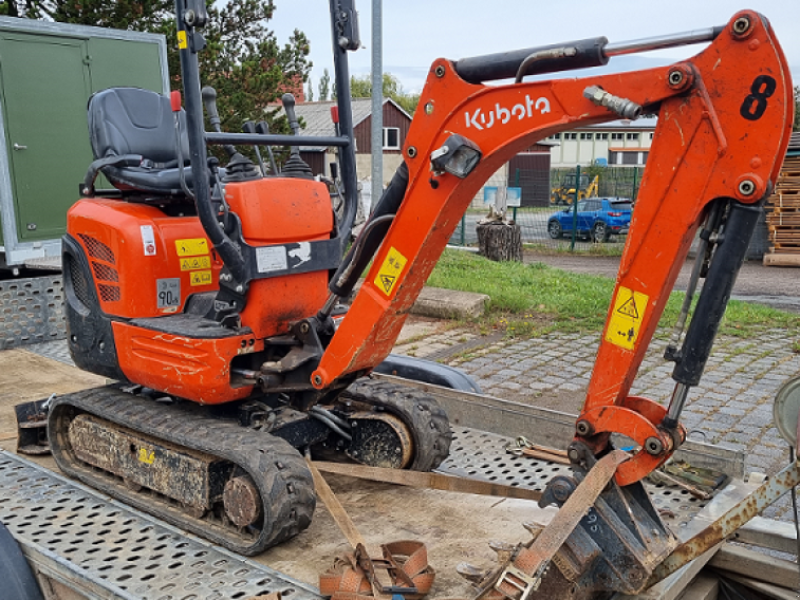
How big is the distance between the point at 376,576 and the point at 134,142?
274 centimetres

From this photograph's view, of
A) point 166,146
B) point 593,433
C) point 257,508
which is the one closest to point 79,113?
point 166,146

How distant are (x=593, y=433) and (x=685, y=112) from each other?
3.82 ft

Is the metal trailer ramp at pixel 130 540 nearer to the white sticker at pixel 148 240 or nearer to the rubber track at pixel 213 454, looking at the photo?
the rubber track at pixel 213 454

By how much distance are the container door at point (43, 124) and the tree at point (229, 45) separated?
3.51m

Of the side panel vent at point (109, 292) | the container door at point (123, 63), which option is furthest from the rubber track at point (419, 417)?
the container door at point (123, 63)

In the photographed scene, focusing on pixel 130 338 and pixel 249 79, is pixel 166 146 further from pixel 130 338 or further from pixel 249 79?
pixel 249 79

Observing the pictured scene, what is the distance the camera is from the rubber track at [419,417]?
402 cm

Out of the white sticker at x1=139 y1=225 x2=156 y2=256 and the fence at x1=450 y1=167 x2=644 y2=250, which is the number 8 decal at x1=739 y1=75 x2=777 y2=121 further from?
the fence at x1=450 y1=167 x2=644 y2=250

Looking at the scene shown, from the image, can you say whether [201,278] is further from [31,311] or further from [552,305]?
[552,305]

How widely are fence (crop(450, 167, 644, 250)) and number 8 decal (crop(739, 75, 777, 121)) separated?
15.5 m

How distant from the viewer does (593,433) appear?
2934 mm

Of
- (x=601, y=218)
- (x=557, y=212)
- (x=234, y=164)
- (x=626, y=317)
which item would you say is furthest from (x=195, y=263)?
(x=557, y=212)

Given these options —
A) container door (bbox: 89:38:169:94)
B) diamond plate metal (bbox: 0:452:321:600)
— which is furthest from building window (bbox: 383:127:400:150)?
diamond plate metal (bbox: 0:452:321:600)

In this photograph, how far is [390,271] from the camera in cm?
335
